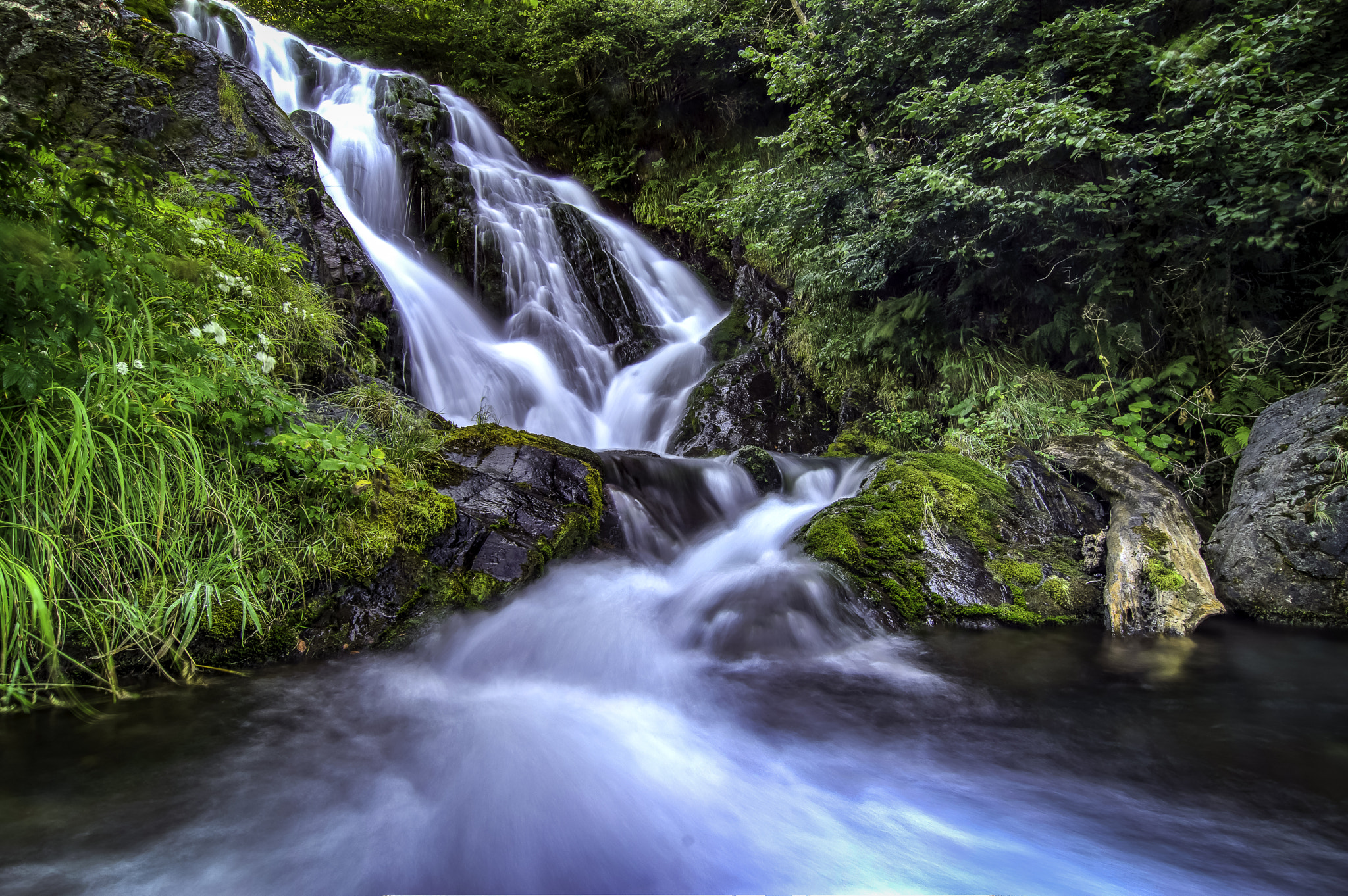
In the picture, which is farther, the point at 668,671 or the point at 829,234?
the point at 829,234

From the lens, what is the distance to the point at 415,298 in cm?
790

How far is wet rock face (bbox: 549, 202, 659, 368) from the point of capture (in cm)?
992

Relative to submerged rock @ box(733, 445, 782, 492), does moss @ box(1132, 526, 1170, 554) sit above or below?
below

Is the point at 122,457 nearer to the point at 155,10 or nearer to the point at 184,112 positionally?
the point at 184,112

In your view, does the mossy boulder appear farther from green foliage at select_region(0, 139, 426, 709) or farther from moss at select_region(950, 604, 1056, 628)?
green foliage at select_region(0, 139, 426, 709)

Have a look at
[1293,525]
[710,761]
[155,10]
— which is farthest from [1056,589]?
[155,10]

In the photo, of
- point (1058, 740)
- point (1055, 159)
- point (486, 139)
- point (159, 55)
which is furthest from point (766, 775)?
point (486, 139)

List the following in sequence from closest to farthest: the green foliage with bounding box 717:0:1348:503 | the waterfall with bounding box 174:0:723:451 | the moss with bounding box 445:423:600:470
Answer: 1. the green foliage with bounding box 717:0:1348:503
2. the moss with bounding box 445:423:600:470
3. the waterfall with bounding box 174:0:723:451

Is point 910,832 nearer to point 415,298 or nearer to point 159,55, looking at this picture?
point 415,298

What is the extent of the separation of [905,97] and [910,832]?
6.54 m

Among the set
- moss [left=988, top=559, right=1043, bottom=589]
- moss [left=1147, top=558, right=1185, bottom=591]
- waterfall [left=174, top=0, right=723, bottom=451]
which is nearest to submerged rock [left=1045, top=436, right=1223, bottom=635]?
moss [left=1147, top=558, right=1185, bottom=591]

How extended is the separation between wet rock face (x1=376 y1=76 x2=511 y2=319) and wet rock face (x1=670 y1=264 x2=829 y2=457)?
11.9 feet

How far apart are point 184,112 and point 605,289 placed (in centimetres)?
586

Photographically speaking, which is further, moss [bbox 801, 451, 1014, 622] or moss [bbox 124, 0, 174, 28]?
moss [bbox 124, 0, 174, 28]
